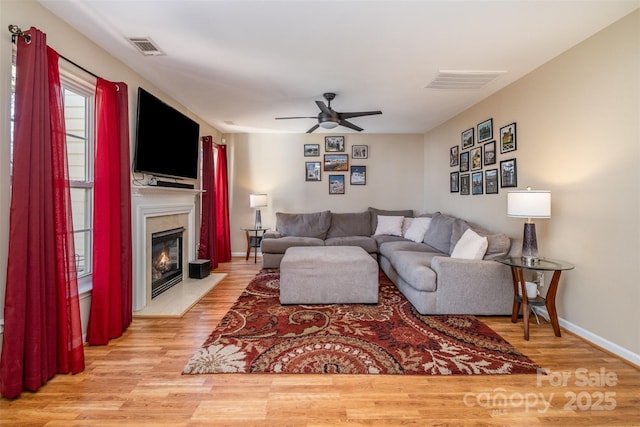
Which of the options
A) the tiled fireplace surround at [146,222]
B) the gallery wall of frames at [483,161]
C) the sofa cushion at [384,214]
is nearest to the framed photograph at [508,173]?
the gallery wall of frames at [483,161]

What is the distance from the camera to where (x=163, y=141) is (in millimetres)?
3367

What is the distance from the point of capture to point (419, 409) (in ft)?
5.41

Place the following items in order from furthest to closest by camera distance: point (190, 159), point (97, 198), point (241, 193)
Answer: point (241, 193), point (190, 159), point (97, 198)

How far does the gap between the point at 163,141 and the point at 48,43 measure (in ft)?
4.43

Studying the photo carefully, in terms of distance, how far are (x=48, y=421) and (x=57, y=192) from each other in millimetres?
1270

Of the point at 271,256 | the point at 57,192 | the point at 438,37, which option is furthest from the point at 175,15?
the point at 271,256

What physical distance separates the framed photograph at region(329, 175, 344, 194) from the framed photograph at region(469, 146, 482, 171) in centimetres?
238

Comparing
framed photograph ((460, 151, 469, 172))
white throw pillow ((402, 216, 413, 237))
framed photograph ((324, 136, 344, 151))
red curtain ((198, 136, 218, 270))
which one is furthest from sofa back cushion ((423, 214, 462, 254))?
red curtain ((198, 136, 218, 270))

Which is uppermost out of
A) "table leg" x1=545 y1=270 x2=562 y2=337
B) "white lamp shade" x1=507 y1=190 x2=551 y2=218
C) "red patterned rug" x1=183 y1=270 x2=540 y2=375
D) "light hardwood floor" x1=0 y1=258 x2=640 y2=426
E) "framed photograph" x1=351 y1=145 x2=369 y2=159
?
"framed photograph" x1=351 y1=145 x2=369 y2=159

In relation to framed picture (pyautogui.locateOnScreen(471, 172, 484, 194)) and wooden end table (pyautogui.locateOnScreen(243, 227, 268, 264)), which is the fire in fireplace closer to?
wooden end table (pyautogui.locateOnScreen(243, 227, 268, 264))

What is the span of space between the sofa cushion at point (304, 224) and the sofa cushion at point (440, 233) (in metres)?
1.74

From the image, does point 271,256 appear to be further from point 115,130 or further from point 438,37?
point 438,37

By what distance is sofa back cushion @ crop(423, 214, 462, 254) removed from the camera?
398 centimetres

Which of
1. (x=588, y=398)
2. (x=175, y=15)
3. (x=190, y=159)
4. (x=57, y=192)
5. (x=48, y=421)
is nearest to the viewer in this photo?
(x=48, y=421)
